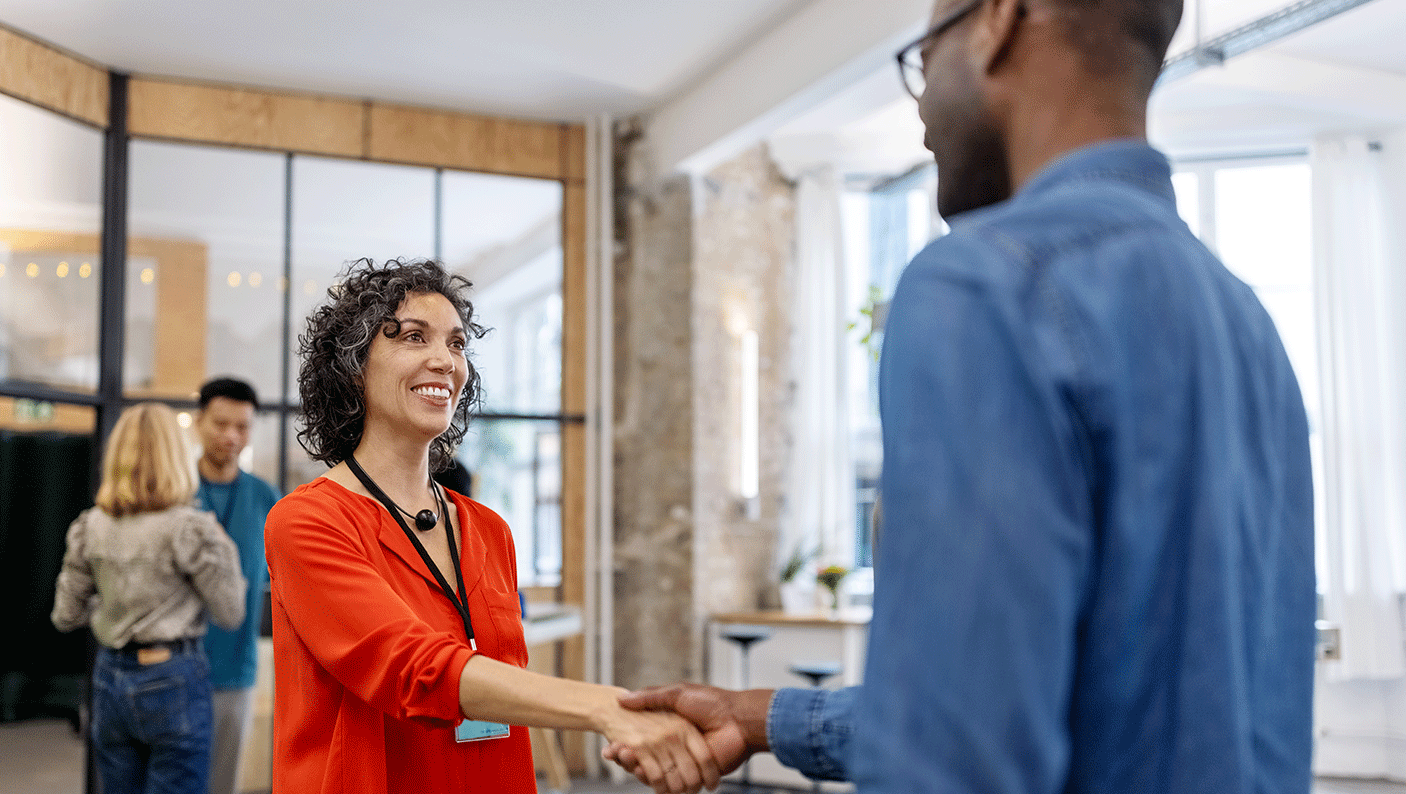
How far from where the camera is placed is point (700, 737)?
135cm

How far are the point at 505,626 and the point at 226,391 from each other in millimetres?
2942

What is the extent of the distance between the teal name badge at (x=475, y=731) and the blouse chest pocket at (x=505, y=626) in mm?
139

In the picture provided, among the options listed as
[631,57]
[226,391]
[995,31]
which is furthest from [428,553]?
[631,57]

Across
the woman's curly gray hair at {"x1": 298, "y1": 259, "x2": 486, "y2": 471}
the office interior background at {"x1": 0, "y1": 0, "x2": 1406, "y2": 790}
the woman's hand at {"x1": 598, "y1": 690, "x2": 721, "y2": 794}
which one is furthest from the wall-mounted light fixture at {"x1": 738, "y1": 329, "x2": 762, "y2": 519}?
the woman's hand at {"x1": 598, "y1": 690, "x2": 721, "y2": 794}

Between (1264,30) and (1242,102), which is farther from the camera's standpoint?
(1242,102)

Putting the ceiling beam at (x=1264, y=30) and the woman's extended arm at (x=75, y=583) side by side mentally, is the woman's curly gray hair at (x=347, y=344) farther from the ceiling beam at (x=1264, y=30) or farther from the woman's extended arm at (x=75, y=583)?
the ceiling beam at (x=1264, y=30)

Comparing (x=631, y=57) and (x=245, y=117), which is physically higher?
(x=631, y=57)

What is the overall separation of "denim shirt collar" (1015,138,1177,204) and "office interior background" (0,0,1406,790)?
193 inches

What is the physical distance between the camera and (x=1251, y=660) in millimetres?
783

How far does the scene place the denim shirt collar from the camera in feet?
2.68

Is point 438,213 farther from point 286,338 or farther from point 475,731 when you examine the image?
point 475,731

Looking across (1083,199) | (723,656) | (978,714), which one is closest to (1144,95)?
(1083,199)

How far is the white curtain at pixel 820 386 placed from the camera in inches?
301

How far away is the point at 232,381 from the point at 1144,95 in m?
4.17
